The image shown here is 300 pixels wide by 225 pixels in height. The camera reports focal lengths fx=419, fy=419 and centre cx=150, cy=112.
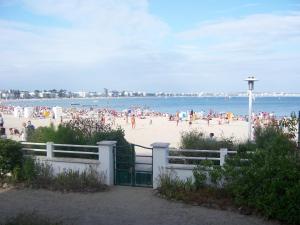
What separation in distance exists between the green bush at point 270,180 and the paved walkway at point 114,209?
347 millimetres

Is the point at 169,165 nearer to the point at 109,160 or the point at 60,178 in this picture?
the point at 109,160

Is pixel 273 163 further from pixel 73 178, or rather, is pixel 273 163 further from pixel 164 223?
pixel 73 178

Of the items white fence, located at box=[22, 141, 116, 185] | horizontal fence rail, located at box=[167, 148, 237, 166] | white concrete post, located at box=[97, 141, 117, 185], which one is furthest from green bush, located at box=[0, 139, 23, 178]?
horizontal fence rail, located at box=[167, 148, 237, 166]

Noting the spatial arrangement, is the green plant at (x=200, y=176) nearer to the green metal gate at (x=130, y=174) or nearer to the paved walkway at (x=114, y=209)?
the paved walkway at (x=114, y=209)

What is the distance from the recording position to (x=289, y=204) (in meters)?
7.00

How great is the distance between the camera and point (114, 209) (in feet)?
26.3

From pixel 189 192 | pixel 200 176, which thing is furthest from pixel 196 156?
pixel 189 192

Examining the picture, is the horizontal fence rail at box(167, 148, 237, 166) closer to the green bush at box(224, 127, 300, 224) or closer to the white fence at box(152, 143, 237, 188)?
the white fence at box(152, 143, 237, 188)

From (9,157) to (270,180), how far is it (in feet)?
20.0

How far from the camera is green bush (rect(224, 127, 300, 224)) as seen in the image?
23.1 ft

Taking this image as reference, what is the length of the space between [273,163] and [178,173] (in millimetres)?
2318

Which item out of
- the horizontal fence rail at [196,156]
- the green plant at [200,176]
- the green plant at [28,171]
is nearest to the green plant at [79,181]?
the green plant at [28,171]

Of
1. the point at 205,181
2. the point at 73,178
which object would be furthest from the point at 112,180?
the point at 205,181

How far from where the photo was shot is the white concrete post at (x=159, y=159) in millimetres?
9312
